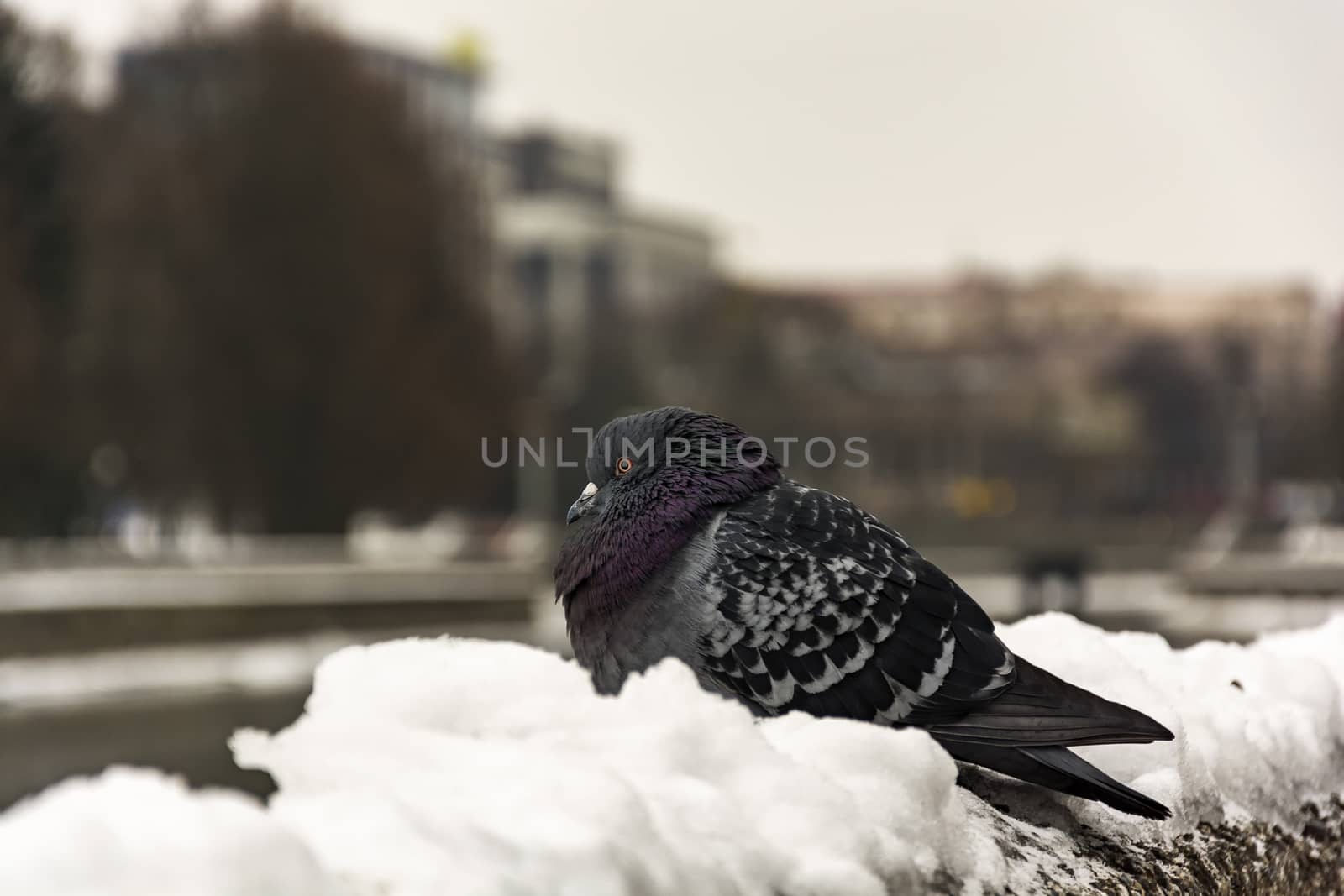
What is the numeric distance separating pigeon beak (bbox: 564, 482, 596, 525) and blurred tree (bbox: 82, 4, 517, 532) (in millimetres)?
28660

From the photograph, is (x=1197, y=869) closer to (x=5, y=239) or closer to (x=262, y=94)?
(x=5, y=239)

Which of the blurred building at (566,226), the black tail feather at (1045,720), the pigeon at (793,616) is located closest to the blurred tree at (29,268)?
the pigeon at (793,616)

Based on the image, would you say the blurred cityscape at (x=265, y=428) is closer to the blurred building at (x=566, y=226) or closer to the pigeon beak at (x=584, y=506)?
the pigeon beak at (x=584, y=506)

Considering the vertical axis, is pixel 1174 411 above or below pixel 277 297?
below

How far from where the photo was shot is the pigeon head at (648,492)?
298 cm

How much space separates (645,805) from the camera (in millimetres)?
1993

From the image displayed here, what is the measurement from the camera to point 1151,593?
35219mm

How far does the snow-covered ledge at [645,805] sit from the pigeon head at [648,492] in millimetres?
317

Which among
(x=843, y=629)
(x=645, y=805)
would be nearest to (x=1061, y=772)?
(x=843, y=629)

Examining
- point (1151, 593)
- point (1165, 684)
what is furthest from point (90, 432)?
point (1165, 684)

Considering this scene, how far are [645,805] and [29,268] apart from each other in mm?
24111

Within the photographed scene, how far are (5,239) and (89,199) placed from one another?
7.99 meters

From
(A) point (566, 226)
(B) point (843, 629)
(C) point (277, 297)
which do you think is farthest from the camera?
(A) point (566, 226)

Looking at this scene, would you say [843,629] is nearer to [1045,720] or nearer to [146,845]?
[1045,720]
